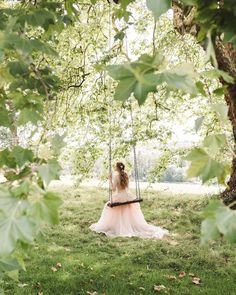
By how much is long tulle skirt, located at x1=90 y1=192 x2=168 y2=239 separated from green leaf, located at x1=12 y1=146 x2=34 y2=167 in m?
8.20

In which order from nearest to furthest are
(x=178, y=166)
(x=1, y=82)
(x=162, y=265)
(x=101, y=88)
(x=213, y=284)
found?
(x=1, y=82) < (x=213, y=284) < (x=162, y=265) < (x=101, y=88) < (x=178, y=166)

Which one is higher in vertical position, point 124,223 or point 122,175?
point 122,175

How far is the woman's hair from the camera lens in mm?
10414

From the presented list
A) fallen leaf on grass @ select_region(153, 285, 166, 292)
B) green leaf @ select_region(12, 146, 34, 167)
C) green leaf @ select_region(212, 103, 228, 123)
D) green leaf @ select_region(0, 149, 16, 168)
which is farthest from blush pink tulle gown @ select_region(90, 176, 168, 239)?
green leaf @ select_region(212, 103, 228, 123)

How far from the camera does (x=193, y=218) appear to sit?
11.4 metres

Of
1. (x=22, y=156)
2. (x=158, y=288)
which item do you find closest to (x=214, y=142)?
(x=22, y=156)

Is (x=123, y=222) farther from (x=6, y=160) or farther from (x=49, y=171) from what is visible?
(x=49, y=171)

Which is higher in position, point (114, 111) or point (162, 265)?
point (114, 111)

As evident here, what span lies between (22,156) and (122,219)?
29.4 ft

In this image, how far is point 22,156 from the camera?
1.85 m

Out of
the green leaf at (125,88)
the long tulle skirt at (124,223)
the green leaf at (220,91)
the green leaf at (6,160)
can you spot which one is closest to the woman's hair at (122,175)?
the long tulle skirt at (124,223)

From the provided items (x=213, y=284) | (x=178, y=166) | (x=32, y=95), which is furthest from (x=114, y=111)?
(x=32, y=95)

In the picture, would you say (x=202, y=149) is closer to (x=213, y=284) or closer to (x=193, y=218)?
(x=213, y=284)

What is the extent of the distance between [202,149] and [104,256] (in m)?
6.51
